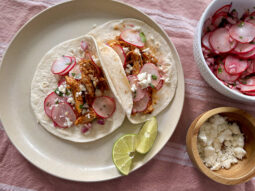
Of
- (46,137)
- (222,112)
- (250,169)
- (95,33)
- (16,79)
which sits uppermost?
(95,33)

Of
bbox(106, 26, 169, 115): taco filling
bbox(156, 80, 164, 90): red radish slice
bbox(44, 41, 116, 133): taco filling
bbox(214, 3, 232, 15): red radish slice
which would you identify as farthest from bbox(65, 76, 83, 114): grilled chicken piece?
bbox(214, 3, 232, 15): red radish slice

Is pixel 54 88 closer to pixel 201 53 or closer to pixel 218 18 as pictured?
pixel 201 53

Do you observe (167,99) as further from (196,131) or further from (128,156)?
(128,156)

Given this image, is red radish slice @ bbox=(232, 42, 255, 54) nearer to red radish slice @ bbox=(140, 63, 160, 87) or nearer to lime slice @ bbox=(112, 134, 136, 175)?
red radish slice @ bbox=(140, 63, 160, 87)

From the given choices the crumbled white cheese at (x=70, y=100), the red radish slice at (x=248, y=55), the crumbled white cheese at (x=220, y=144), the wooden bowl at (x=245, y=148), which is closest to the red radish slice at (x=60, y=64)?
the crumbled white cheese at (x=70, y=100)

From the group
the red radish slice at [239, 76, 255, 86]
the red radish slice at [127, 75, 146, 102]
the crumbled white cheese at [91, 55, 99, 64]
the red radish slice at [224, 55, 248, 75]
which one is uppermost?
the crumbled white cheese at [91, 55, 99, 64]

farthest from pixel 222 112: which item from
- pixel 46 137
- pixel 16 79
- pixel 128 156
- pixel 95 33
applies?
pixel 16 79
